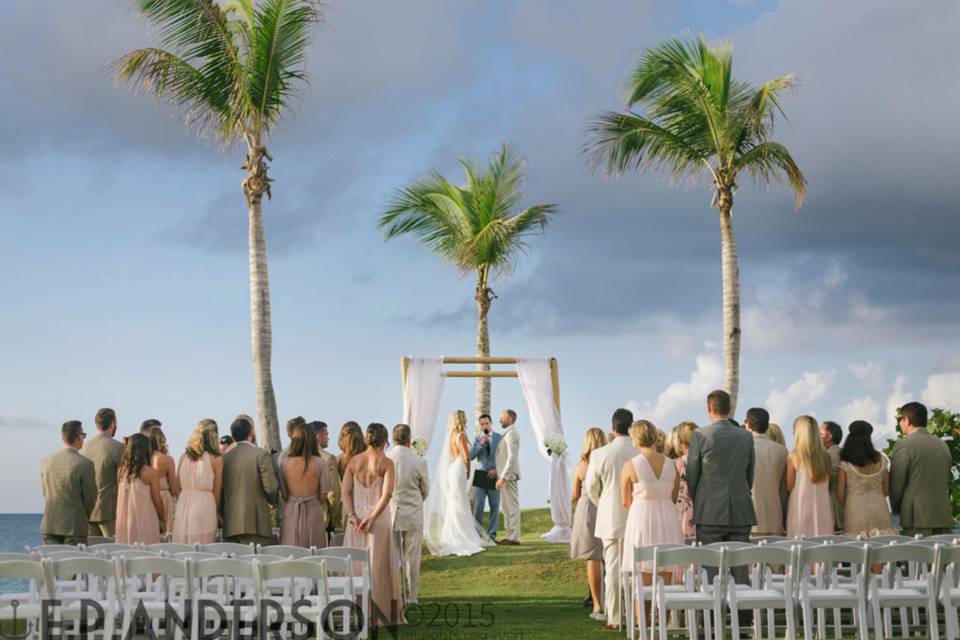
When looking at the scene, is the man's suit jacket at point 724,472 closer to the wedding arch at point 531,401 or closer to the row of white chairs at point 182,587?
the row of white chairs at point 182,587

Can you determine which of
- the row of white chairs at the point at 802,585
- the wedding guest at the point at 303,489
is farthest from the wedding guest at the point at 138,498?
the row of white chairs at the point at 802,585

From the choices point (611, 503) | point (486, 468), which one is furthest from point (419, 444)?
point (611, 503)

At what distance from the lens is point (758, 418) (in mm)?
11328

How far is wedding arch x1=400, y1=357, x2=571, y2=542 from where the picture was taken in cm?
1897

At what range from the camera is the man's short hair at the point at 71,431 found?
11969 millimetres

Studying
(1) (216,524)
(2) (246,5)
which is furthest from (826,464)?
(2) (246,5)

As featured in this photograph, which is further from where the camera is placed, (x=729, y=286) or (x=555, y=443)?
(x=729, y=286)

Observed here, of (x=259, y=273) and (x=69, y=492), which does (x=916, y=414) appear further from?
(x=259, y=273)

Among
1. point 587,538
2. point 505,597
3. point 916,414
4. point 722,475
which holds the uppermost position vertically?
point 916,414

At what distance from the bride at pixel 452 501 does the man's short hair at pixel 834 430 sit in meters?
7.34

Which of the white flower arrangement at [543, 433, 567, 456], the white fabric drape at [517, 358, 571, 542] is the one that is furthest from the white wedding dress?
the white flower arrangement at [543, 433, 567, 456]

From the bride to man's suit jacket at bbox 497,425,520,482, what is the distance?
0.82m

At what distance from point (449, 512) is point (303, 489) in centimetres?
708

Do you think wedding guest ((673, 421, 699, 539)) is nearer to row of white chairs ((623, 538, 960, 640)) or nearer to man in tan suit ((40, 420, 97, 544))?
row of white chairs ((623, 538, 960, 640))
